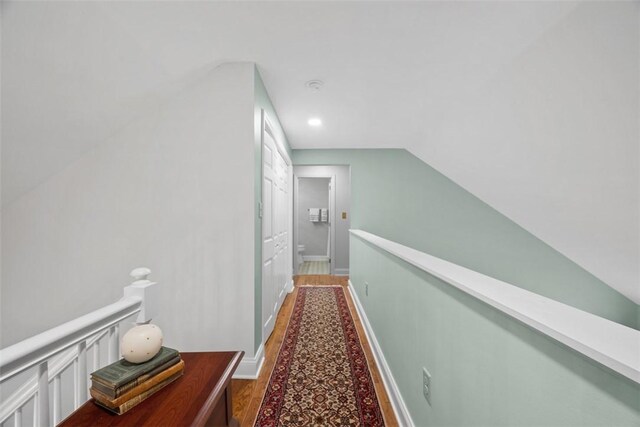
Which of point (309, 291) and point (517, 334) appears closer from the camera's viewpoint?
point (517, 334)

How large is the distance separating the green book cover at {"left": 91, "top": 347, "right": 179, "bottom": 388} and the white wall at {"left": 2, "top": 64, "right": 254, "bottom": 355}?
1248mm

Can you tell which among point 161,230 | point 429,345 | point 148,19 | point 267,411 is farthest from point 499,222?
point 148,19

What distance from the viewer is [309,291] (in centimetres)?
429

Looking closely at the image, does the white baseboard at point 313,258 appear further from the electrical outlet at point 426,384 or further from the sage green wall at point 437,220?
the electrical outlet at point 426,384

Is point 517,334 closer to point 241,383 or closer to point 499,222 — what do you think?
point 241,383

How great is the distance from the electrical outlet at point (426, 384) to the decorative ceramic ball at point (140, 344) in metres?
1.04

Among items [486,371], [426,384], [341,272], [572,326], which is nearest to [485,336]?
[486,371]

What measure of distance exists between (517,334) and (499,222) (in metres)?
3.78

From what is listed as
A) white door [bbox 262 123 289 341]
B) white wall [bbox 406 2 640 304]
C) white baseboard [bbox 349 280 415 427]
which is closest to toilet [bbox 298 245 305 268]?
white door [bbox 262 123 289 341]

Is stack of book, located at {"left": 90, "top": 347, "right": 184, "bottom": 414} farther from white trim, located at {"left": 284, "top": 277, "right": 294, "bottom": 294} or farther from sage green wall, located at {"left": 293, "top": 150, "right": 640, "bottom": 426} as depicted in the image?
white trim, located at {"left": 284, "top": 277, "right": 294, "bottom": 294}

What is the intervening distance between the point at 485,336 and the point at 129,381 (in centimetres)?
94

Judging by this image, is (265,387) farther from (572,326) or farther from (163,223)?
(572,326)

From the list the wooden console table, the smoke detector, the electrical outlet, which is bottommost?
the electrical outlet

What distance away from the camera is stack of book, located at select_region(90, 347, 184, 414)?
2.24ft
